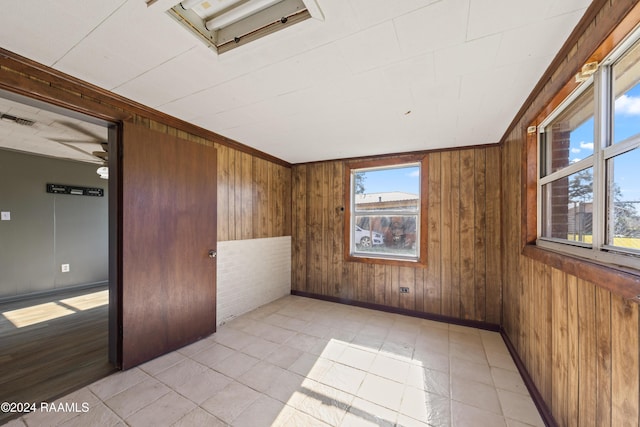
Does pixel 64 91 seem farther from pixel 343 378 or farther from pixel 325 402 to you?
pixel 343 378

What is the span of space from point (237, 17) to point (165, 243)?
2.02 metres

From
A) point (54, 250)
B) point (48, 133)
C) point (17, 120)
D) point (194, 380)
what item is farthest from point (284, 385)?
point (54, 250)

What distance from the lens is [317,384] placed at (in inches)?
77.3

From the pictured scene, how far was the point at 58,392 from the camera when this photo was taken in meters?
1.82

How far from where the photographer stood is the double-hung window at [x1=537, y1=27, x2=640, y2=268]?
1.05 meters

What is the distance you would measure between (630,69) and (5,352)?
5.00 metres

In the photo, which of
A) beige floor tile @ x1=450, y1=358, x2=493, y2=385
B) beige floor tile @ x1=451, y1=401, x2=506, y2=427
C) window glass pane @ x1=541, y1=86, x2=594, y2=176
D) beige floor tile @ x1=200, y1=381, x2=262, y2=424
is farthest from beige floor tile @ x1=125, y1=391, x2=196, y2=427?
window glass pane @ x1=541, y1=86, x2=594, y2=176

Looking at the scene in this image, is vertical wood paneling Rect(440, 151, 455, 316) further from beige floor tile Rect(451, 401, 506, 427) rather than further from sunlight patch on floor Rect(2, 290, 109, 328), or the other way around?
sunlight patch on floor Rect(2, 290, 109, 328)

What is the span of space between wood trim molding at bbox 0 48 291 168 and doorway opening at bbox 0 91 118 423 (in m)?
0.12

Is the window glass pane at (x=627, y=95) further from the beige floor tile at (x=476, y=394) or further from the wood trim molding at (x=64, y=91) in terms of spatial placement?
the wood trim molding at (x=64, y=91)

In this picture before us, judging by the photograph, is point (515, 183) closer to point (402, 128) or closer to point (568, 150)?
point (568, 150)

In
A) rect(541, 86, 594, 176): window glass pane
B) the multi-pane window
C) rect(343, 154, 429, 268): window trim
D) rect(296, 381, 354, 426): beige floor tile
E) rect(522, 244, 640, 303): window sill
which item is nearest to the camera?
rect(522, 244, 640, 303): window sill

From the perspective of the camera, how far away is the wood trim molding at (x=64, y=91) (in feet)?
5.04

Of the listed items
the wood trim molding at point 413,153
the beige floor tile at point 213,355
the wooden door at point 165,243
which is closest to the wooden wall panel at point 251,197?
the wooden door at point 165,243
